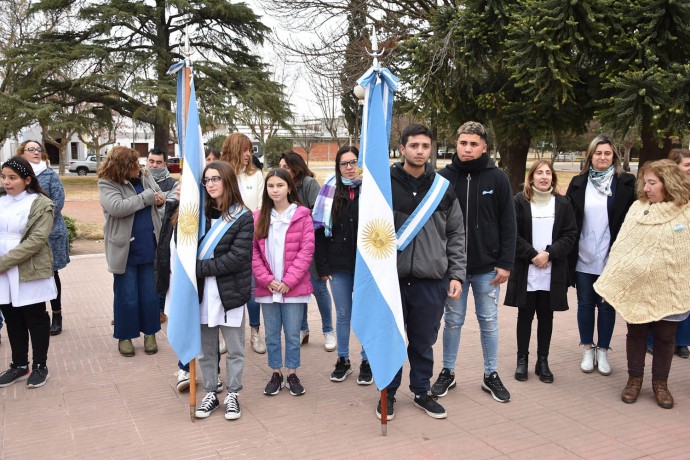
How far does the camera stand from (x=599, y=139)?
502 centimetres

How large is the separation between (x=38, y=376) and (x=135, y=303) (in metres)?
1.00

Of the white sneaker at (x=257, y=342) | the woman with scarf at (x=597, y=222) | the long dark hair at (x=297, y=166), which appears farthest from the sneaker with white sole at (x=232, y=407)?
the woman with scarf at (x=597, y=222)

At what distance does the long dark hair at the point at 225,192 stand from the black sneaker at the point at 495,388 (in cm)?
229

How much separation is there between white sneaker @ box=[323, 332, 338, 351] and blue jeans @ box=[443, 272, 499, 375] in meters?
1.45

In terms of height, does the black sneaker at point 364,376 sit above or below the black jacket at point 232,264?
below

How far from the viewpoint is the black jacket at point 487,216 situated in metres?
4.40

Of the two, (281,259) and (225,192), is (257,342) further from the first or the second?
(225,192)

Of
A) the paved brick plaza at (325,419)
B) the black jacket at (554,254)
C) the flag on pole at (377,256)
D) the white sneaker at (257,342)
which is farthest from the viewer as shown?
the white sneaker at (257,342)

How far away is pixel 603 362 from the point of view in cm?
516

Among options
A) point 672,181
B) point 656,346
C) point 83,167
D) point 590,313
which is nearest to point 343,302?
point 590,313

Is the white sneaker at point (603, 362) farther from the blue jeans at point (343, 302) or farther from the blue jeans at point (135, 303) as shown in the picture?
the blue jeans at point (135, 303)

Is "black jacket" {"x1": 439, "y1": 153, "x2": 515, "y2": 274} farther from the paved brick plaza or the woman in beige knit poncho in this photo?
the paved brick plaza

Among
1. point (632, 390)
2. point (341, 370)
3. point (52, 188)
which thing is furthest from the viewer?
point (52, 188)

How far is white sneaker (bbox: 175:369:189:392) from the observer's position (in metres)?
4.72
